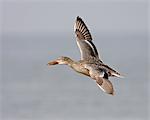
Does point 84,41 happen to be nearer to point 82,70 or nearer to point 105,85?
point 82,70

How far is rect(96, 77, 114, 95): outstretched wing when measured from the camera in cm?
949

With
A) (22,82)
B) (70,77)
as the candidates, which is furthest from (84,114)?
(70,77)

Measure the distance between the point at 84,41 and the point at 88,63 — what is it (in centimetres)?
157

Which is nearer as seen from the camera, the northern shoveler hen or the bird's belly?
the northern shoveler hen

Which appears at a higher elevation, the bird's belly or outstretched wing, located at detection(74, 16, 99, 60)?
outstretched wing, located at detection(74, 16, 99, 60)

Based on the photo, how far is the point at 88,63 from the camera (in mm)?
10883

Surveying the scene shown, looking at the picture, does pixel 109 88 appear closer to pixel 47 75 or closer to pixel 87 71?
pixel 87 71

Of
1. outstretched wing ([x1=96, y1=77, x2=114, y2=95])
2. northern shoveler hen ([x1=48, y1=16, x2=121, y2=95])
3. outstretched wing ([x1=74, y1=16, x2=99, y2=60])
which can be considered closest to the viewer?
outstretched wing ([x1=96, y1=77, x2=114, y2=95])

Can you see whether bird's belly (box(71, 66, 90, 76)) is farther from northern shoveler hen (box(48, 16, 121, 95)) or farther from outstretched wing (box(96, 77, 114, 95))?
outstretched wing (box(96, 77, 114, 95))

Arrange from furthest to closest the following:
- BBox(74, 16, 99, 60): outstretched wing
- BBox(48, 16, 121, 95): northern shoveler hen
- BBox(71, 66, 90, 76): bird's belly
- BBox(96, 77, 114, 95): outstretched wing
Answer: BBox(74, 16, 99, 60): outstretched wing, BBox(71, 66, 90, 76): bird's belly, BBox(48, 16, 121, 95): northern shoveler hen, BBox(96, 77, 114, 95): outstretched wing

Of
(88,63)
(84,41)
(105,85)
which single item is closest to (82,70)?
(88,63)

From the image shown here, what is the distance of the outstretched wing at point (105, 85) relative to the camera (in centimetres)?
949

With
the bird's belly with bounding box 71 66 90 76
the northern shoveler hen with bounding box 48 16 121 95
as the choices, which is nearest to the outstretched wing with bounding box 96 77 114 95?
the northern shoveler hen with bounding box 48 16 121 95

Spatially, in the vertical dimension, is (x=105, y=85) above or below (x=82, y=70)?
below
